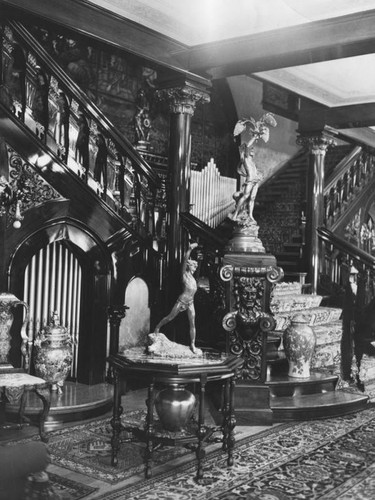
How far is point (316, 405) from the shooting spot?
6.33 m

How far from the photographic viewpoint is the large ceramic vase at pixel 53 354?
6172 mm

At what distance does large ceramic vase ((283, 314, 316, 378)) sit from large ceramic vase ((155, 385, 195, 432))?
2.20m

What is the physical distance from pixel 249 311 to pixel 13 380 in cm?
236

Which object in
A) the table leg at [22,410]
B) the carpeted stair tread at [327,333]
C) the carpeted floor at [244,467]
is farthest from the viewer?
the carpeted stair tread at [327,333]

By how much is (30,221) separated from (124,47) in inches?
83.1

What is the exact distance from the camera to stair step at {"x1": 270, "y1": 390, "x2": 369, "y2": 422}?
20.3ft

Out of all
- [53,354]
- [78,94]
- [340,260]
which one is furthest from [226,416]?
[340,260]

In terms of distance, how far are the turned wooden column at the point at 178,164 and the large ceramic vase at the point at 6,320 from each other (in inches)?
90.0

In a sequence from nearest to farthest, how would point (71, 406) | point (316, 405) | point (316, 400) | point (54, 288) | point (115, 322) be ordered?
point (71, 406) → point (316, 405) → point (316, 400) → point (54, 288) → point (115, 322)

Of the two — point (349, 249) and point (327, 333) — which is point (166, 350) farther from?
point (349, 249)

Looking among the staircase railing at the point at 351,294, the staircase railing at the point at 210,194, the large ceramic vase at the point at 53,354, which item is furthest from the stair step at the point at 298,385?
the staircase railing at the point at 210,194

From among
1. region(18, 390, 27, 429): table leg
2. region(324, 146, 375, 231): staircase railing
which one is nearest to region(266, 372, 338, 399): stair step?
region(18, 390, 27, 429): table leg

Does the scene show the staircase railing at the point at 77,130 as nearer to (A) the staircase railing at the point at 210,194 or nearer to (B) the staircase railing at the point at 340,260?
(B) the staircase railing at the point at 340,260

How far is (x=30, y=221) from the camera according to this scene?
20.5 feet
